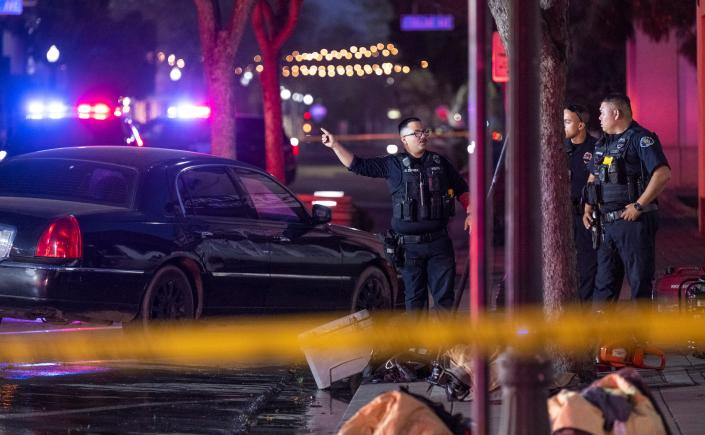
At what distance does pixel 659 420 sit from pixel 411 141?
4132mm

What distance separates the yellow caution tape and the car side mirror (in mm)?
877

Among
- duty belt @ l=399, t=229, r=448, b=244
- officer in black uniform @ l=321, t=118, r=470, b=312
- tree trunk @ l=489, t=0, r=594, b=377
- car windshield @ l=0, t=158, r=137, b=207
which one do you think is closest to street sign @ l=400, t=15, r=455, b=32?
car windshield @ l=0, t=158, r=137, b=207

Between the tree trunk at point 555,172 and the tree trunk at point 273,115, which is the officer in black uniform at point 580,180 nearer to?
the tree trunk at point 555,172

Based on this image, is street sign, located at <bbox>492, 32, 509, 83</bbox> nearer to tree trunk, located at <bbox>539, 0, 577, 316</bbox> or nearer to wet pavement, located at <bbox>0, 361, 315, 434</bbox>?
wet pavement, located at <bbox>0, 361, 315, 434</bbox>

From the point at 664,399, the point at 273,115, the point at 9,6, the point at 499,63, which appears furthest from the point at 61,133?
the point at 664,399

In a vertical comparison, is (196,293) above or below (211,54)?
below

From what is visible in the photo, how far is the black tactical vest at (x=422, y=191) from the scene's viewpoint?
10.2 meters

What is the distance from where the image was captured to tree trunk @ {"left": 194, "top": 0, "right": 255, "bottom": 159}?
1952cm

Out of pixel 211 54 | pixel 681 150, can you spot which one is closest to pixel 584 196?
pixel 211 54

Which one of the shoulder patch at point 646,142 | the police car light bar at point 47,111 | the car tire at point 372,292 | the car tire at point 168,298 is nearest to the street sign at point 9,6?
→ the police car light bar at point 47,111

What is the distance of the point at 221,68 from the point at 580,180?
9.16 meters

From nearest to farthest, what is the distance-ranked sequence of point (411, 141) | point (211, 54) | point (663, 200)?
point (411, 141), point (211, 54), point (663, 200)

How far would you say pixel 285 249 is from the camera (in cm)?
1204

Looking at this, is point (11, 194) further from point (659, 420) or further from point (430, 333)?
point (659, 420)
